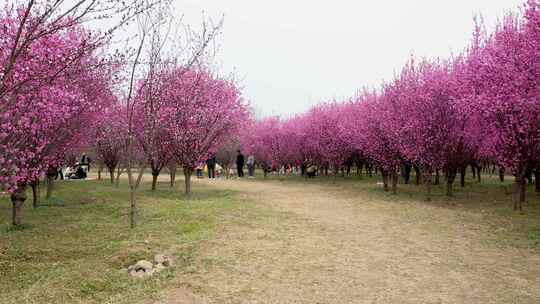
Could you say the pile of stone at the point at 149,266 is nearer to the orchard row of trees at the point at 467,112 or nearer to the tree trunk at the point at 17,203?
the tree trunk at the point at 17,203

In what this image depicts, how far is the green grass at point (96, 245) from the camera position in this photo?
602cm

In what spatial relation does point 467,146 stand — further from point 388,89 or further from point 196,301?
point 196,301

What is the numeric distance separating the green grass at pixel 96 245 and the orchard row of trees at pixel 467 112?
294 inches

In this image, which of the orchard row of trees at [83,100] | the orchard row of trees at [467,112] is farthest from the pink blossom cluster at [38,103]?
the orchard row of trees at [467,112]

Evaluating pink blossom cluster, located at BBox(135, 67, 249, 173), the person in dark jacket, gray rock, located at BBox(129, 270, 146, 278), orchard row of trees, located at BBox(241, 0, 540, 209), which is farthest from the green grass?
the person in dark jacket

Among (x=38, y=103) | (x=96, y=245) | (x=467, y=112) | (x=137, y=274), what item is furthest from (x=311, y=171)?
(x=137, y=274)

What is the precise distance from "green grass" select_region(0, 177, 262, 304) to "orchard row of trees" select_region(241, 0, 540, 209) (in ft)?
24.5

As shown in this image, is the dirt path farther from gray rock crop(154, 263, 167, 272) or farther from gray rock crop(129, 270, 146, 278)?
gray rock crop(129, 270, 146, 278)

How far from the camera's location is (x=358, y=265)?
7.18m

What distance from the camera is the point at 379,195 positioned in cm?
1764

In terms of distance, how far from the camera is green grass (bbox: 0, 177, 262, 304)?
19.7 feet

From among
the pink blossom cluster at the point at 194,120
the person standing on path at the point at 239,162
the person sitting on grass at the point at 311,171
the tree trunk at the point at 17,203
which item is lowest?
the tree trunk at the point at 17,203

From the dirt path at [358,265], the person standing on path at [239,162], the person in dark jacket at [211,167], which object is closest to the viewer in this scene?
the dirt path at [358,265]

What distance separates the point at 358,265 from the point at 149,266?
3654mm
